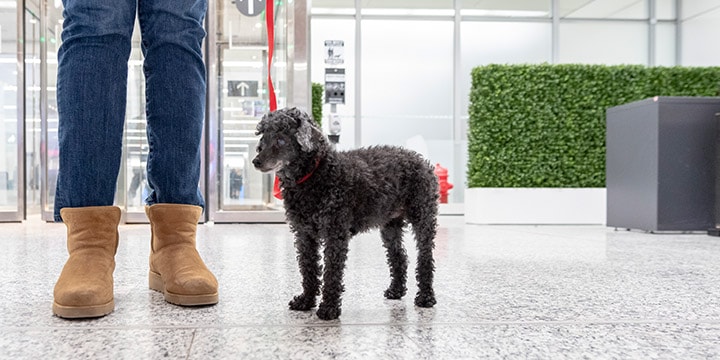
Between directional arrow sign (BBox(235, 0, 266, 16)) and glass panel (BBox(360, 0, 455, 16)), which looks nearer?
directional arrow sign (BBox(235, 0, 266, 16))

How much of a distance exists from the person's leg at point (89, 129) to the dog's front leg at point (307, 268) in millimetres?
484

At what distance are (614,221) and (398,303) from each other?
4.60 meters

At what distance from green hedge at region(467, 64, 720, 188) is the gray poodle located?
5512 mm

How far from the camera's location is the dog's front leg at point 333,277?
1460 mm

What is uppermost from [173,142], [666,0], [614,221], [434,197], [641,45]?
[666,0]

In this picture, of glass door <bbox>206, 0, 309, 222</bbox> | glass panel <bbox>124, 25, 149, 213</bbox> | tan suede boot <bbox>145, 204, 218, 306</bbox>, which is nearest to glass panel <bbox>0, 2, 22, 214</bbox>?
glass panel <bbox>124, 25, 149, 213</bbox>

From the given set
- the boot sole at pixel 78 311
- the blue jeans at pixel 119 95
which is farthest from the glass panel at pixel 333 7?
the boot sole at pixel 78 311

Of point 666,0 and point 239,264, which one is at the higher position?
point 666,0

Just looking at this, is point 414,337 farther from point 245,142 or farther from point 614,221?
point 245,142

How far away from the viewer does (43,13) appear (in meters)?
6.51

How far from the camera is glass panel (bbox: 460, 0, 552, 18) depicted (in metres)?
11.4

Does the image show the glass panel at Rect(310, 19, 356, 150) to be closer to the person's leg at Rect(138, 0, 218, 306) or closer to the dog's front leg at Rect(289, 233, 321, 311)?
the person's leg at Rect(138, 0, 218, 306)

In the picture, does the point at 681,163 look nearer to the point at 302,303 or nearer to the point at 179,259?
the point at 302,303

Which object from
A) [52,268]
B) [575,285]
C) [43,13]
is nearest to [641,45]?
[43,13]
